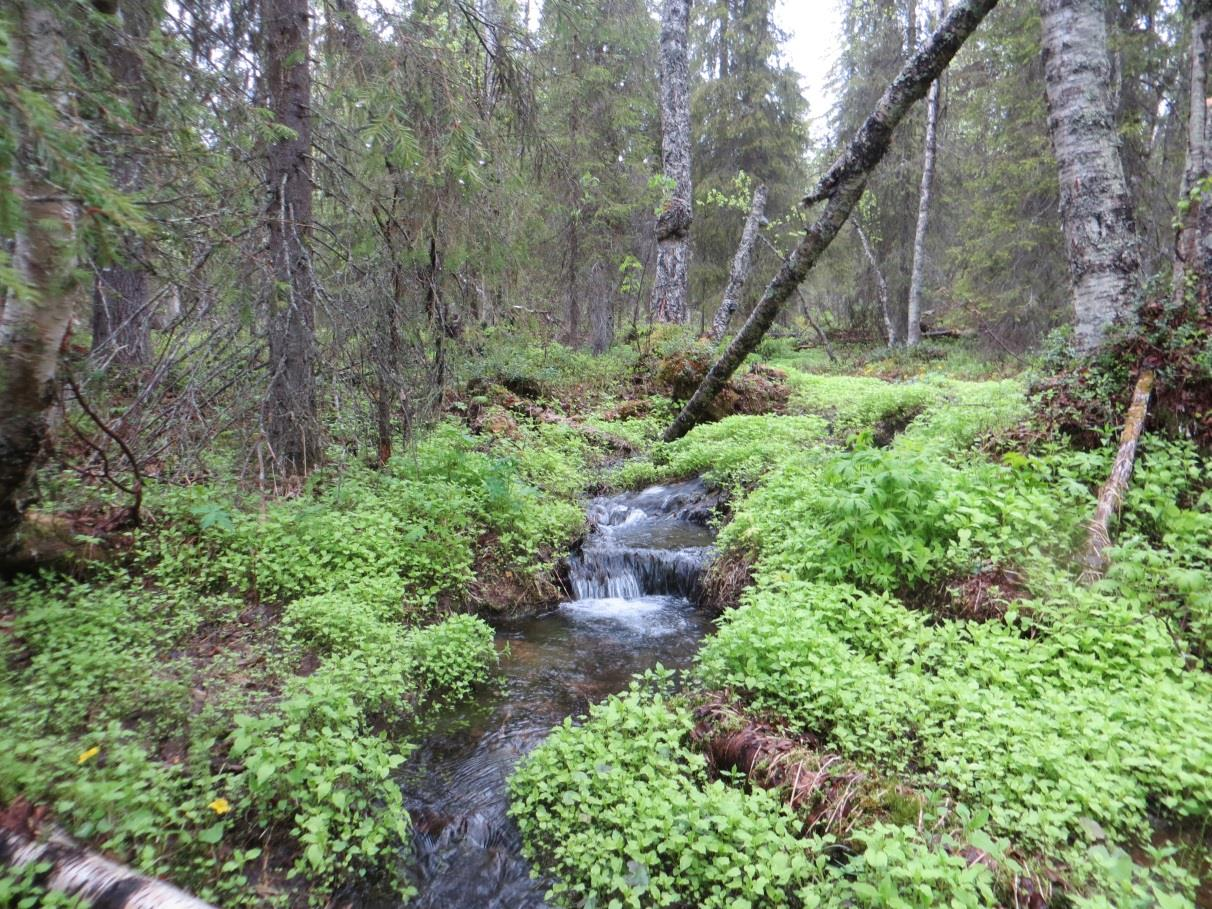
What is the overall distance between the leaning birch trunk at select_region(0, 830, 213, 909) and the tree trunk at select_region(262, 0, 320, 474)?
361 centimetres

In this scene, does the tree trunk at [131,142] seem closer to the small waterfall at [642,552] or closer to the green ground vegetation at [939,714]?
the green ground vegetation at [939,714]

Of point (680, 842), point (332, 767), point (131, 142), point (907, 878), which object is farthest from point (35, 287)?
point (907, 878)

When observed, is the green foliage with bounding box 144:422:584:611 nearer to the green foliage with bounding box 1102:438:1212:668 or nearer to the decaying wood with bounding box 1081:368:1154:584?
the decaying wood with bounding box 1081:368:1154:584

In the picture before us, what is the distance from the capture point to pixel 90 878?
2178 millimetres

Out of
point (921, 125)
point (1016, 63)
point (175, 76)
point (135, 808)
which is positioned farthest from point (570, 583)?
point (921, 125)

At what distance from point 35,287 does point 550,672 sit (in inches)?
161

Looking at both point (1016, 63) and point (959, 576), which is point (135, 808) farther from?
point (1016, 63)

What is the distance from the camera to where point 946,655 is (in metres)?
3.91

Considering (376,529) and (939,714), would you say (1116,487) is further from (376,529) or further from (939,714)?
(376,529)

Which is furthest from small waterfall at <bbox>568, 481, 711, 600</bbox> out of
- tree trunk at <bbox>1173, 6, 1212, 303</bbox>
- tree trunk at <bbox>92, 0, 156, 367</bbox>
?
tree trunk at <bbox>1173, 6, 1212, 303</bbox>

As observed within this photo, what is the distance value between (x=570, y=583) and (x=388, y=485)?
86.6 inches

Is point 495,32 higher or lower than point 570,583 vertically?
higher

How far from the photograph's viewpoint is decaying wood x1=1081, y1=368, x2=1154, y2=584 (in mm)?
4352

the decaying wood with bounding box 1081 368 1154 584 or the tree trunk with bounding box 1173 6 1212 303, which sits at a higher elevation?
the tree trunk with bounding box 1173 6 1212 303
